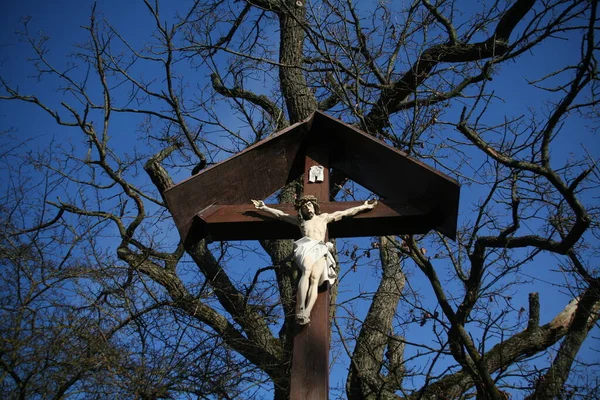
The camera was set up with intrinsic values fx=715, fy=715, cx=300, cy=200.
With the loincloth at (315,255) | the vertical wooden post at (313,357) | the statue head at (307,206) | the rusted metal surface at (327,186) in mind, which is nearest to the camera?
the vertical wooden post at (313,357)

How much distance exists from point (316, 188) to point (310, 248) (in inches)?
33.4

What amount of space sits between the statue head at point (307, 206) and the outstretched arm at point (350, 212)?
0.35ft

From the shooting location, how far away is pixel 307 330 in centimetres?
428

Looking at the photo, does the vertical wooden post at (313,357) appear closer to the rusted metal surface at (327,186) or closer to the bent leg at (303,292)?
the bent leg at (303,292)

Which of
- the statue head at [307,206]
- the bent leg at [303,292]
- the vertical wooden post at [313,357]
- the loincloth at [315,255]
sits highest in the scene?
the statue head at [307,206]

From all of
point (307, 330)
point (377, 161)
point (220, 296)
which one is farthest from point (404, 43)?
point (307, 330)

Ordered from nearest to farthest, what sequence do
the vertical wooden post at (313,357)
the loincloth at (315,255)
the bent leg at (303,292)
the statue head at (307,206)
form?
1. the vertical wooden post at (313,357)
2. the bent leg at (303,292)
3. the loincloth at (315,255)
4. the statue head at (307,206)

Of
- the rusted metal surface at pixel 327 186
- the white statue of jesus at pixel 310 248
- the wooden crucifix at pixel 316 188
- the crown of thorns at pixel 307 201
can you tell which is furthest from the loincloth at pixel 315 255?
the rusted metal surface at pixel 327 186

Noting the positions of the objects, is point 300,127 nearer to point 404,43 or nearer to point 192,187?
point 192,187

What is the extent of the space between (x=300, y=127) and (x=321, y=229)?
106cm

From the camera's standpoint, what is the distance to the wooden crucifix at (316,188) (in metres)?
5.06

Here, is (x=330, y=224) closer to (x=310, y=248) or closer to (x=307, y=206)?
(x=307, y=206)

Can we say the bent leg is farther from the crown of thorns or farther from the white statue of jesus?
the crown of thorns

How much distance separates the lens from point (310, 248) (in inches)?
179
